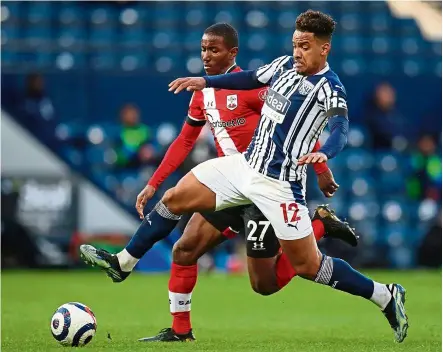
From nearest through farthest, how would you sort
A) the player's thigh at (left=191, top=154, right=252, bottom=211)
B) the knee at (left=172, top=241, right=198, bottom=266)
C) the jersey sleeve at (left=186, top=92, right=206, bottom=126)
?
the player's thigh at (left=191, top=154, right=252, bottom=211) → the knee at (left=172, top=241, right=198, bottom=266) → the jersey sleeve at (left=186, top=92, right=206, bottom=126)

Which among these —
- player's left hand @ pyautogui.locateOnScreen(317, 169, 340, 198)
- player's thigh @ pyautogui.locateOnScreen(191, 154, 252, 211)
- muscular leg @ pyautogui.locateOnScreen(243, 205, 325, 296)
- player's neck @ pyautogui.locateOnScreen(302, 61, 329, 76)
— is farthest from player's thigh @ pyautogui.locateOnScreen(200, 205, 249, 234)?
player's neck @ pyautogui.locateOnScreen(302, 61, 329, 76)

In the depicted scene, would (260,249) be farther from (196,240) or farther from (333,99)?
(333,99)

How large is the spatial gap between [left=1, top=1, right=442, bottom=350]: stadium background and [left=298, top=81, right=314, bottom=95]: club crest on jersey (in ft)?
26.3

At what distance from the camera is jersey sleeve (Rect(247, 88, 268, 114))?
7.48 metres

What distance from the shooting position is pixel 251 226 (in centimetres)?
738

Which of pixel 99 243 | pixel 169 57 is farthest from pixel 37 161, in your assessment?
pixel 169 57

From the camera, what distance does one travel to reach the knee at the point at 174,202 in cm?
714

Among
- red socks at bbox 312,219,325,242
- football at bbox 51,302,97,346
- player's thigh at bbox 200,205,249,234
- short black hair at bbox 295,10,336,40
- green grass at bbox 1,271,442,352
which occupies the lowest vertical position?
green grass at bbox 1,271,442,352

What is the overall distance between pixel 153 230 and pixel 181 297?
0.55 metres

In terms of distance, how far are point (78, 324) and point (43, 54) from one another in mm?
11293

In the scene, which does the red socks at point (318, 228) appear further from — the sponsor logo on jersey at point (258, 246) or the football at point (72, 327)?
the football at point (72, 327)

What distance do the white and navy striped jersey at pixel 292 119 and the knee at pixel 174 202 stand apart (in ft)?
1.81

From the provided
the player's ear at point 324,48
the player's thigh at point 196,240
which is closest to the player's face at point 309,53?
the player's ear at point 324,48

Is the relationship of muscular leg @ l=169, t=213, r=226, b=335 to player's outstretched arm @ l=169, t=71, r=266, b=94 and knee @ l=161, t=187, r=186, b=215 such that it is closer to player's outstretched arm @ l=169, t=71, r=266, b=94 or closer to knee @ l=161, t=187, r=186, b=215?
knee @ l=161, t=187, r=186, b=215
